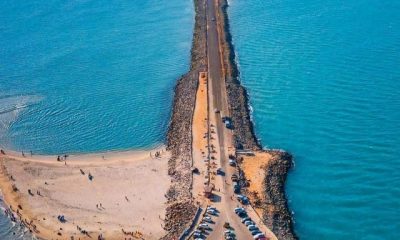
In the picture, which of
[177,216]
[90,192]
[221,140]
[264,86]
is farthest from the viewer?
[264,86]

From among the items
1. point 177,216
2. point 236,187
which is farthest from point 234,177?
point 177,216

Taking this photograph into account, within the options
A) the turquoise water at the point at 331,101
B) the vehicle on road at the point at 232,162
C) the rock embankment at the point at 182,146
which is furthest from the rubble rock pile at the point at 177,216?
the turquoise water at the point at 331,101

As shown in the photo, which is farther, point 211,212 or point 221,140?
point 221,140

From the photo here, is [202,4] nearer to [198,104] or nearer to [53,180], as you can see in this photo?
[198,104]

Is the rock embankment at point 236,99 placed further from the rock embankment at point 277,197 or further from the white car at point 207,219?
the white car at point 207,219

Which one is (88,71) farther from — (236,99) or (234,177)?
(234,177)

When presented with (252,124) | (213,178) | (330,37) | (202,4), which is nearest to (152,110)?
(252,124)

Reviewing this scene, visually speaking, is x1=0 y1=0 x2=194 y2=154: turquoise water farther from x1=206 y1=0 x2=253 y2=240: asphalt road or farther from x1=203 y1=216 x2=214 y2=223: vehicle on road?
x1=203 y1=216 x2=214 y2=223: vehicle on road
